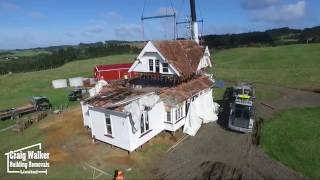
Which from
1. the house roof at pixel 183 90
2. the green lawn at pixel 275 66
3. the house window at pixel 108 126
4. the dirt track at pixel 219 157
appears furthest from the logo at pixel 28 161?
the green lawn at pixel 275 66

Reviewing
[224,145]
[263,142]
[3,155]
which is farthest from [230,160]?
[3,155]

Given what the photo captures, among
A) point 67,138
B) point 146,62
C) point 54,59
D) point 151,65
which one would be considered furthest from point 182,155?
point 54,59

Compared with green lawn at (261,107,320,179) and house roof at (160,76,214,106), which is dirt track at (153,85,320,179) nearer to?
green lawn at (261,107,320,179)

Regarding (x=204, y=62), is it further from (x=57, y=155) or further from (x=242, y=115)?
(x=57, y=155)

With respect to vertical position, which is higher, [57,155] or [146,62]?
[146,62]

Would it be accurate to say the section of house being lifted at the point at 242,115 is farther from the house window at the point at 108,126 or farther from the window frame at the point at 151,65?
the house window at the point at 108,126

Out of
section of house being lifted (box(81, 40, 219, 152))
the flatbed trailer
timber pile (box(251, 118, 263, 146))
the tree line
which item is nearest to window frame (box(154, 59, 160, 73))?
section of house being lifted (box(81, 40, 219, 152))
